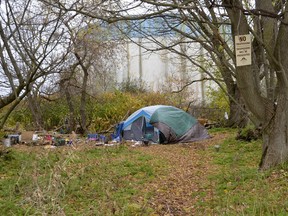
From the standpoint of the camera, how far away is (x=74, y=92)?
15516mm

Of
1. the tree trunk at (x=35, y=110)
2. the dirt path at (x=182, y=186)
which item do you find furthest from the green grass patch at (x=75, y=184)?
the tree trunk at (x=35, y=110)

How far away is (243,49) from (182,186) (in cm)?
222

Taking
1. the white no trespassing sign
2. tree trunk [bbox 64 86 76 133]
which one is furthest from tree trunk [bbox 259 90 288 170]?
tree trunk [bbox 64 86 76 133]

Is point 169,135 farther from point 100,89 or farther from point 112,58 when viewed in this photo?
point 100,89

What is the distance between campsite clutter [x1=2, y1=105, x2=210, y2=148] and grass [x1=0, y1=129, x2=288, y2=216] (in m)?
3.80

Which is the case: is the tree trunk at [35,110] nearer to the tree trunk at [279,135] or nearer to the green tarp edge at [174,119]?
the green tarp edge at [174,119]

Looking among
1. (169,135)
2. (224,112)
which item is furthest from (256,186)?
(224,112)

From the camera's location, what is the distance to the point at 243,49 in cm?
498

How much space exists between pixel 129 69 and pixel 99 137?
31.8 feet

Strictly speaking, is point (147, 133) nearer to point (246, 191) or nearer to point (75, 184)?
point (75, 184)

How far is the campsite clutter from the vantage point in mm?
12055

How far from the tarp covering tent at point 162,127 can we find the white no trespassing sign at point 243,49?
740 centimetres

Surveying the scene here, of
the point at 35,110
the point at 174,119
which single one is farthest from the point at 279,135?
the point at 35,110

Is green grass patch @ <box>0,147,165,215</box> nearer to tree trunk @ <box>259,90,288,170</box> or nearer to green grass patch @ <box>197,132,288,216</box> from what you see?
green grass patch @ <box>197,132,288,216</box>
